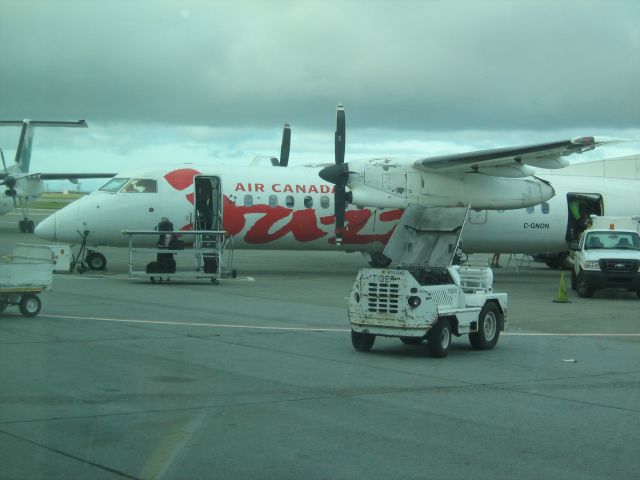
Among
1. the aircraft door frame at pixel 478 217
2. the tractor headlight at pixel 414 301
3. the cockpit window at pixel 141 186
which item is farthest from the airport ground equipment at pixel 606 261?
the cockpit window at pixel 141 186

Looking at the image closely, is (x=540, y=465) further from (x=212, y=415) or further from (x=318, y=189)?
(x=318, y=189)

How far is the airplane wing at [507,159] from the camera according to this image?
2061cm

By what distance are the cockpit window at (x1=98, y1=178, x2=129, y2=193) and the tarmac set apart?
8763 mm

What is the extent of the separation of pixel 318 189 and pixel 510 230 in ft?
21.0

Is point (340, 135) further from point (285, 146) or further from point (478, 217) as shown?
point (285, 146)

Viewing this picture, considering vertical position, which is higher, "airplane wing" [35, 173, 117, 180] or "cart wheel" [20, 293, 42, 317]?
"airplane wing" [35, 173, 117, 180]

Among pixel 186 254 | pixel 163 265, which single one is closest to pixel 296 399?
pixel 186 254

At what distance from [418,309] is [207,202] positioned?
589 inches

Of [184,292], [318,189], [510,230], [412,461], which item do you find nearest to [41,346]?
[412,461]

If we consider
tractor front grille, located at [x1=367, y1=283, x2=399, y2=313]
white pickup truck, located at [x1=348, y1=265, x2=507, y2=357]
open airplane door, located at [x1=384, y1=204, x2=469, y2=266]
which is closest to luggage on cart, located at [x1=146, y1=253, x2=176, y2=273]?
open airplane door, located at [x1=384, y1=204, x2=469, y2=266]

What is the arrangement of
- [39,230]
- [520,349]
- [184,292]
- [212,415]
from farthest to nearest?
[39,230]
[184,292]
[520,349]
[212,415]

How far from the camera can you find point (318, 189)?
2630 centimetres

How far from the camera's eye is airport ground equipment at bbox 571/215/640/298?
21.0 metres

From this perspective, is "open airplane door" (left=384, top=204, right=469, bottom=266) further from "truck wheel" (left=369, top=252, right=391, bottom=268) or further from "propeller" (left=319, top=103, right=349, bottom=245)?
"truck wheel" (left=369, top=252, right=391, bottom=268)
